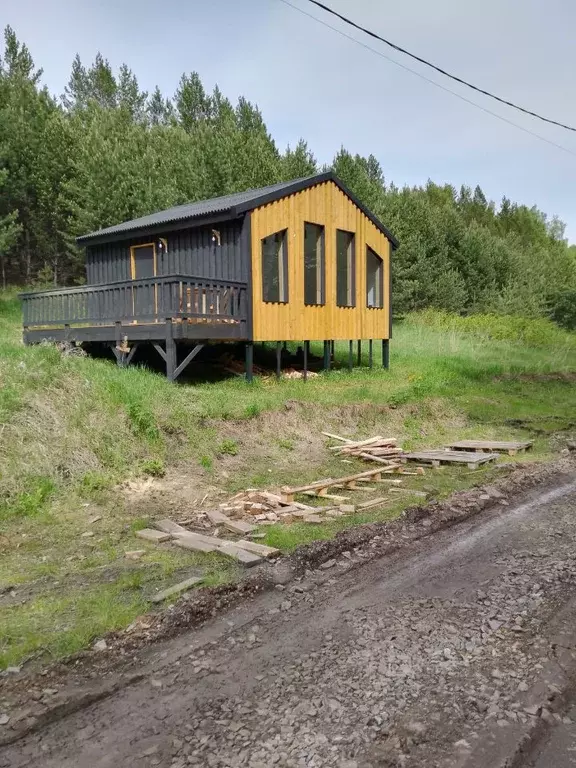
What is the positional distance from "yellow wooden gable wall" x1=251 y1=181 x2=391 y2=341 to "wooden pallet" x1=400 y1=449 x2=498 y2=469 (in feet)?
17.4

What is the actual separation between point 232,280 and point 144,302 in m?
2.11

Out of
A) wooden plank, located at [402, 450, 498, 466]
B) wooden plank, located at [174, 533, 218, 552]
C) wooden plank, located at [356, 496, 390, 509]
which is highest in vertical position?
wooden plank, located at [174, 533, 218, 552]

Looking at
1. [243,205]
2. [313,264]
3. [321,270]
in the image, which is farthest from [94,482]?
[321,270]

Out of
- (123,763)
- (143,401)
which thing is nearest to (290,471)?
(143,401)

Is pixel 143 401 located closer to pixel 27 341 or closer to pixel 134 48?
pixel 134 48

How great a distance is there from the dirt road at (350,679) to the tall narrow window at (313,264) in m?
11.0

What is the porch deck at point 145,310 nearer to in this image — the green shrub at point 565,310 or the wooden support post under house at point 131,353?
the wooden support post under house at point 131,353

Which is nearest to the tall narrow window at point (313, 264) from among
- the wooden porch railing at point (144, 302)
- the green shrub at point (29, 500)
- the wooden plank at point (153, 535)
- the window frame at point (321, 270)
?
the window frame at point (321, 270)

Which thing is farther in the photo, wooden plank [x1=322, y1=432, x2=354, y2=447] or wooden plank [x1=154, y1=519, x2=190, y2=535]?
wooden plank [x1=322, y1=432, x2=354, y2=447]

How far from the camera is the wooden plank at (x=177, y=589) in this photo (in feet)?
14.8

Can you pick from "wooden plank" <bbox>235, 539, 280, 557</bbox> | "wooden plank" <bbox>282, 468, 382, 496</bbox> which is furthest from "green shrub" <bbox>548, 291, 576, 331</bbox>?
"wooden plank" <bbox>235, 539, 280, 557</bbox>

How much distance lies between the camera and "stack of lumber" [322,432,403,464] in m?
9.90

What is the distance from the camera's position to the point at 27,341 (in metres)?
15.1

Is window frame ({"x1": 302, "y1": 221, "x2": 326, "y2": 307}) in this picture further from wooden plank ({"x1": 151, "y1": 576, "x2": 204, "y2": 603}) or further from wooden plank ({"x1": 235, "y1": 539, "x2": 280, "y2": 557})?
wooden plank ({"x1": 151, "y1": 576, "x2": 204, "y2": 603})
